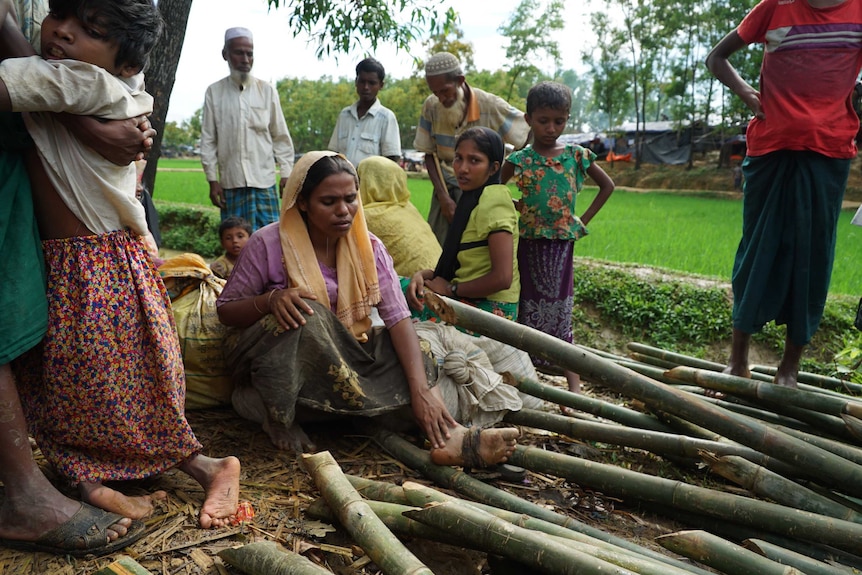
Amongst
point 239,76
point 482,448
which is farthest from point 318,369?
point 239,76

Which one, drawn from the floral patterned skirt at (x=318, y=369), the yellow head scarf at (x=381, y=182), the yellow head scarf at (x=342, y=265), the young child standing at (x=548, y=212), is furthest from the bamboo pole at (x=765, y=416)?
the yellow head scarf at (x=381, y=182)

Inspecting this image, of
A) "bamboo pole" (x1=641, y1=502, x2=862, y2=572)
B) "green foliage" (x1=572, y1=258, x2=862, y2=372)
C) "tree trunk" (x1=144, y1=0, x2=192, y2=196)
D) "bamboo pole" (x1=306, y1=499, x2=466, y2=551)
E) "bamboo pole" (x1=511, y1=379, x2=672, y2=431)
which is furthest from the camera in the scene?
"green foliage" (x1=572, y1=258, x2=862, y2=372)

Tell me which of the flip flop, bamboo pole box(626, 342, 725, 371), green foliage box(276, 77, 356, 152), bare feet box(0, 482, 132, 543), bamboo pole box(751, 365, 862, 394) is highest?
green foliage box(276, 77, 356, 152)

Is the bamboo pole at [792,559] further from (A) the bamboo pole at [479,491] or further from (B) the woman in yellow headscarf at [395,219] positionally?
(B) the woman in yellow headscarf at [395,219]

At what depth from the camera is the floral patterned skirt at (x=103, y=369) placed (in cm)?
195

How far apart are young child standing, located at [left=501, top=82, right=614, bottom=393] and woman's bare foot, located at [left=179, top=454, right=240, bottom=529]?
199cm

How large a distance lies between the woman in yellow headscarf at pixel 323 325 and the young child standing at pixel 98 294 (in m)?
0.54

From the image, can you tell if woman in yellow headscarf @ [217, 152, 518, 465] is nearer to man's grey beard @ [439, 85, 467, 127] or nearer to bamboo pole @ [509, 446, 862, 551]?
bamboo pole @ [509, 446, 862, 551]

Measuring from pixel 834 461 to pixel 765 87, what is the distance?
5.93 ft

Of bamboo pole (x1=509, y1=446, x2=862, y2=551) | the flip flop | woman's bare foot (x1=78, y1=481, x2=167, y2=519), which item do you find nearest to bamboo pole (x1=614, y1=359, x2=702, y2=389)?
bamboo pole (x1=509, y1=446, x2=862, y2=551)

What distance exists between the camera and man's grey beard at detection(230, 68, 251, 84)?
5.25m

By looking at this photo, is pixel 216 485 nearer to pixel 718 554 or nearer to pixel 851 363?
pixel 718 554

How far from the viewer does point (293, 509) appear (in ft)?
7.38

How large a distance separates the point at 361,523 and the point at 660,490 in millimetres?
1067
